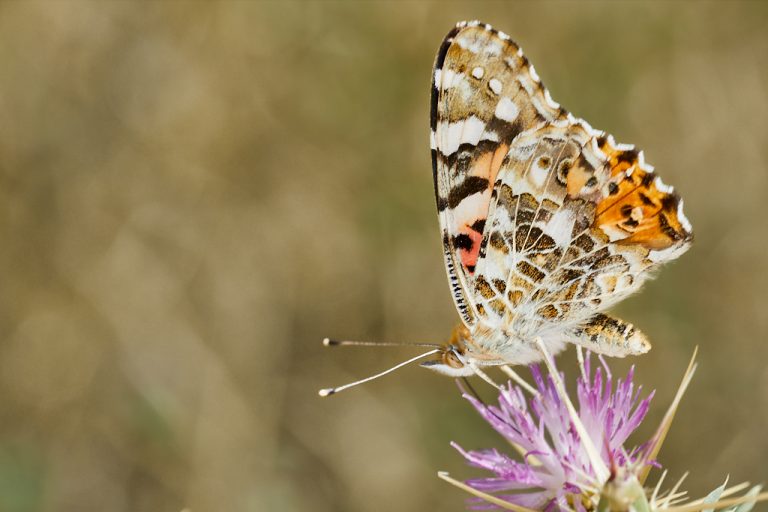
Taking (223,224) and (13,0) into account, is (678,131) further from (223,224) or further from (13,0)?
(13,0)

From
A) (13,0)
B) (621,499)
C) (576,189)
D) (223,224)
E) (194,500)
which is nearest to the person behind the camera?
(621,499)

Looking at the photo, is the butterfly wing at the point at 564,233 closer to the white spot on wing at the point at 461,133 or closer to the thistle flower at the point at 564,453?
the white spot on wing at the point at 461,133

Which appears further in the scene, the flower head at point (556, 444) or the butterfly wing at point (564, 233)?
the butterfly wing at point (564, 233)

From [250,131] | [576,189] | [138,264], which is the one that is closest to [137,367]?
[138,264]

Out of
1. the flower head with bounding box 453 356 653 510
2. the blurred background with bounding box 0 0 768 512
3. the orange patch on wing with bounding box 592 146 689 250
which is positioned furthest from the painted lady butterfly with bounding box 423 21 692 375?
the blurred background with bounding box 0 0 768 512

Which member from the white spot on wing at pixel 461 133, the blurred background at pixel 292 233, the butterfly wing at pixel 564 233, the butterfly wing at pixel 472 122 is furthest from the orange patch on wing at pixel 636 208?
the blurred background at pixel 292 233

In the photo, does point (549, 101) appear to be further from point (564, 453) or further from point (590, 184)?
point (564, 453)
